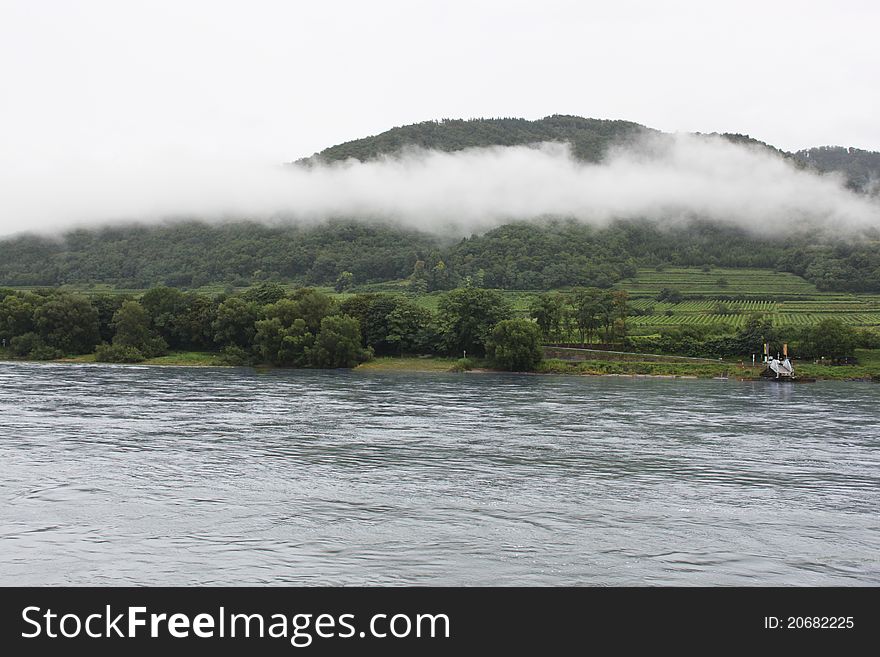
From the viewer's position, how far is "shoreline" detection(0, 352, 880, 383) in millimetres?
102875

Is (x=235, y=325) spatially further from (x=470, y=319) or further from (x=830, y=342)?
(x=830, y=342)

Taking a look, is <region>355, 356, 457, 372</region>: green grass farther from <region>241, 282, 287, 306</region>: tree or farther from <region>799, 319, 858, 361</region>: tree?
<region>799, 319, 858, 361</region>: tree

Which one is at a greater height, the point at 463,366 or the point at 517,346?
the point at 517,346

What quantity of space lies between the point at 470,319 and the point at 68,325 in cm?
5374

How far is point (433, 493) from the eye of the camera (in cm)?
3453

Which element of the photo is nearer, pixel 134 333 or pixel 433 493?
pixel 433 493

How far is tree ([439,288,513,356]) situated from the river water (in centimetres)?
4679

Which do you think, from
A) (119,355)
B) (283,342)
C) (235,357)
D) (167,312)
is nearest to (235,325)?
(235,357)

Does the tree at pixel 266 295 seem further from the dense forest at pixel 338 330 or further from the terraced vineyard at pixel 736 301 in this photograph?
the terraced vineyard at pixel 736 301

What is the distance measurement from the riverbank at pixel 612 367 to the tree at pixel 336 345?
2.02 m

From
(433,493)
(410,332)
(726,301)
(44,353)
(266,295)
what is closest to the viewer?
(433,493)

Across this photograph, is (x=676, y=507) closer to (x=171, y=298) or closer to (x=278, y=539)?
(x=278, y=539)

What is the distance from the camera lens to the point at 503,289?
196625 mm
